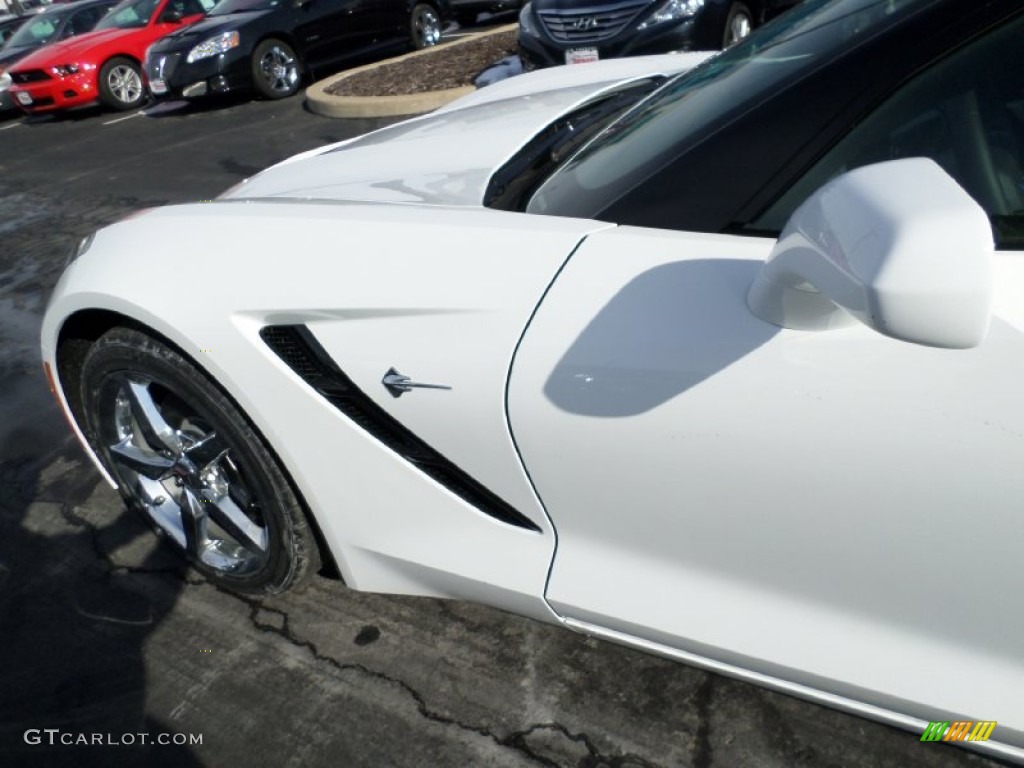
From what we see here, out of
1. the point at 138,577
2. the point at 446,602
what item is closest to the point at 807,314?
the point at 446,602

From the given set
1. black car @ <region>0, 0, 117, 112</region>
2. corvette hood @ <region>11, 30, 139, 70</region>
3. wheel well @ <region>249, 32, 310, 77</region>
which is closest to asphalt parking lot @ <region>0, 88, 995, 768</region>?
wheel well @ <region>249, 32, 310, 77</region>

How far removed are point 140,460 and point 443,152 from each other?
115 centimetres

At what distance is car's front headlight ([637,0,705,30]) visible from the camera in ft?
20.6

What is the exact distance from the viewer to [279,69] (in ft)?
32.4

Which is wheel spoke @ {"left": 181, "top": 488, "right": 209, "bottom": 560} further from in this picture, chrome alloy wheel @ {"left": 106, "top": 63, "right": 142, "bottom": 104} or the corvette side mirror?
chrome alloy wheel @ {"left": 106, "top": 63, "right": 142, "bottom": 104}

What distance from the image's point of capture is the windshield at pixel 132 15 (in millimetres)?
12281

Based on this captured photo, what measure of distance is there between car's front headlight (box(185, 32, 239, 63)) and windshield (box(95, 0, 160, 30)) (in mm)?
3238

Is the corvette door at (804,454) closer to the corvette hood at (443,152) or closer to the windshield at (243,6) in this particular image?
the corvette hood at (443,152)

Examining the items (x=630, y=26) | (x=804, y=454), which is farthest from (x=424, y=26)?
(x=804, y=454)

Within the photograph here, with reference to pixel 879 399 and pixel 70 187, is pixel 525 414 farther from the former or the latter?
pixel 70 187

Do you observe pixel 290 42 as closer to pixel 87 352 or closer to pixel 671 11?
pixel 671 11

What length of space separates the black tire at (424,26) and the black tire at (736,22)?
5.30m

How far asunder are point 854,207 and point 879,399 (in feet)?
1.03

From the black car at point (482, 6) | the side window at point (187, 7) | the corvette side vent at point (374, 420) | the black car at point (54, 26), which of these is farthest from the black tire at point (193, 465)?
the black car at point (54, 26)
